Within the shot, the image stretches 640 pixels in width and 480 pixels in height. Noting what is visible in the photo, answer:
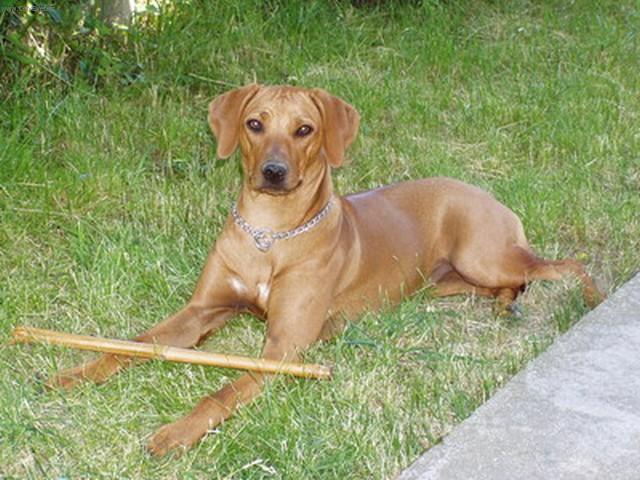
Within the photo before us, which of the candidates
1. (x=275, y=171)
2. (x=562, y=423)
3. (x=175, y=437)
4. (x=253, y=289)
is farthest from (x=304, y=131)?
(x=562, y=423)

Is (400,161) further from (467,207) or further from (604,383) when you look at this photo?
(604,383)

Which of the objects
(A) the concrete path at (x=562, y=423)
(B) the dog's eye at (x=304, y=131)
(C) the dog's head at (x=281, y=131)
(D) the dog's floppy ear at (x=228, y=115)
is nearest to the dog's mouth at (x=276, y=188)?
(C) the dog's head at (x=281, y=131)

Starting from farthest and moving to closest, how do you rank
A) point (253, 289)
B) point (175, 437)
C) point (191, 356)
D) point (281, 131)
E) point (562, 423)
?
point (253, 289), point (281, 131), point (191, 356), point (175, 437), point (562, 423)

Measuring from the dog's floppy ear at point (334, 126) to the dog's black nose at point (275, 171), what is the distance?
0.29 metres

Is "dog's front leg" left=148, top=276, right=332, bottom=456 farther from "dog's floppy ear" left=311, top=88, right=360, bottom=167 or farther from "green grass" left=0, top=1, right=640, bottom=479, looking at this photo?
"dog's floppy ear" left=311, top=88, right=360, bottom=167

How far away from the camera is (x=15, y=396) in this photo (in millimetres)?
4066

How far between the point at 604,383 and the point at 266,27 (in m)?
4.29

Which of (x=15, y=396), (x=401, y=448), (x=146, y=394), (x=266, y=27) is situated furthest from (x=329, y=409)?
(x=266, y=27)

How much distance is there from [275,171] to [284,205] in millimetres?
269

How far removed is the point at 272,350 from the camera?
4426mm

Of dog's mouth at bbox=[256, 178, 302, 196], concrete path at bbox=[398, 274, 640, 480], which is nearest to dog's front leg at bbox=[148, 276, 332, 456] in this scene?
dog's mouth at bbox=[256, 178, 302, 196]

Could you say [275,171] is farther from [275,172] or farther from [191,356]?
[191,356]

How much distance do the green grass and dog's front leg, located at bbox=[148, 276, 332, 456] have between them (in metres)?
0.06

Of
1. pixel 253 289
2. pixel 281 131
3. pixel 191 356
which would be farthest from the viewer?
pixel 253 289
